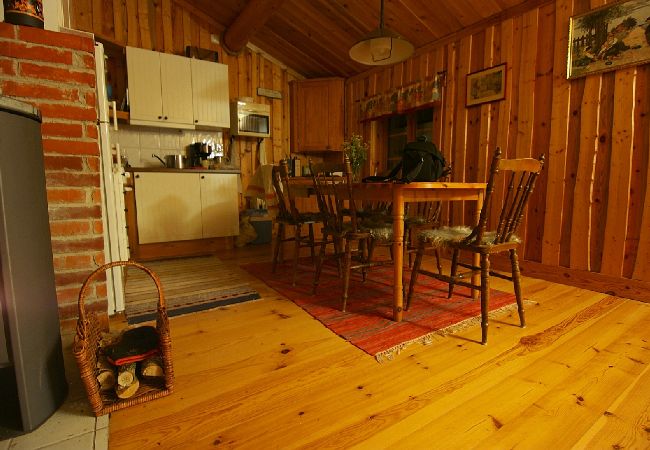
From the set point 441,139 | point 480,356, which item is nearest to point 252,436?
point 480,356

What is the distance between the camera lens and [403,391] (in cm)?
122

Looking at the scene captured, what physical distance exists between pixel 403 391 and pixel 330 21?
12.9ft

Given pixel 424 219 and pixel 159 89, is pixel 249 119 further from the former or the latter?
pixel 424 219

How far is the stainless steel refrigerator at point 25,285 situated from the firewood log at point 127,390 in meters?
0.20

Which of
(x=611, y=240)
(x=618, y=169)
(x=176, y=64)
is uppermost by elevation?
(x=176, y=64)

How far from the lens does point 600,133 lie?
7.74 ft

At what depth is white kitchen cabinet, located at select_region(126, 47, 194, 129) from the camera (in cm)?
345

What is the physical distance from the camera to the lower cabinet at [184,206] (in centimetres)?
337

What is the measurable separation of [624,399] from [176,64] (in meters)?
4.40

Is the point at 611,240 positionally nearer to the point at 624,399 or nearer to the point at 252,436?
the point at 624,399

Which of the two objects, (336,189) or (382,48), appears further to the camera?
(382,48)

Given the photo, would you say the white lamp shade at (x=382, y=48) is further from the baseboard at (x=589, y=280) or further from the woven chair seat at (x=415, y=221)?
the baseboard at (x=589, y=280)

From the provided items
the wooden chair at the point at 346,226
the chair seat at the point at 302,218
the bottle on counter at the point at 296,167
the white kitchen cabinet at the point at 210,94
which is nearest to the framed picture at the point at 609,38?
the wooden chair at the point at 346,226

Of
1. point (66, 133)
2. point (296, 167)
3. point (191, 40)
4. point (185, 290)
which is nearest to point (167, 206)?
point (185, 290)
